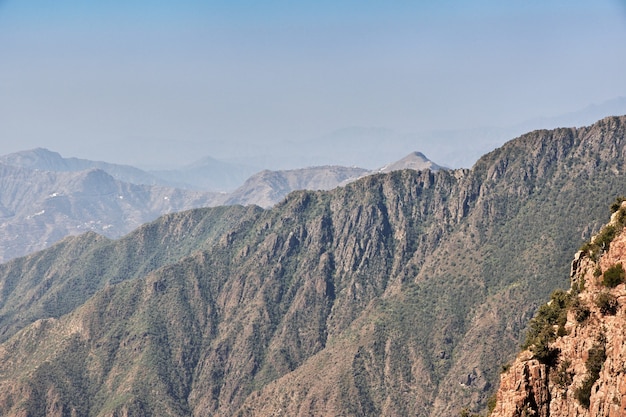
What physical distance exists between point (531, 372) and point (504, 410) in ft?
14.7

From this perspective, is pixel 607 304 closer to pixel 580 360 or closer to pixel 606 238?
pixel 580 360

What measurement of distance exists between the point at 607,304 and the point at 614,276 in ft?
11.6

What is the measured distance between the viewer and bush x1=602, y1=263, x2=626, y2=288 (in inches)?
2697

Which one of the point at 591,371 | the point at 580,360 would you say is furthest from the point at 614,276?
the point at 591,371

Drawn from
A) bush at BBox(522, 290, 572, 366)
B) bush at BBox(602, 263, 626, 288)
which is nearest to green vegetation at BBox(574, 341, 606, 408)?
bush at BBox(522, 290, 572, 366)

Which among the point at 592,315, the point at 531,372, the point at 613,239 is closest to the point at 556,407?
the point at 531,372

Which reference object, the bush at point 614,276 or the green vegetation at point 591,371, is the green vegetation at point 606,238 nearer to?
the bush at point 614,276

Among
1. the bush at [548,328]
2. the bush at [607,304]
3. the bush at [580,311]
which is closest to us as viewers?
the bush at [607,304]

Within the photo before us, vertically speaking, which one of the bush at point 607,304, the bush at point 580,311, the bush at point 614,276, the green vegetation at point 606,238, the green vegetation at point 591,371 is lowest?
the green vegetation at point 591,371

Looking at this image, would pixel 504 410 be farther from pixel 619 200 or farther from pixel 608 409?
pixel 619 200

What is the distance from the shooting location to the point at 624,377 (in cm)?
5897

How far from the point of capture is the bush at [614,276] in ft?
225

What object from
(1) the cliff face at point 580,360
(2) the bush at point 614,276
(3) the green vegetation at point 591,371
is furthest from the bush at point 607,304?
(3) the green vegetation at point 591,371

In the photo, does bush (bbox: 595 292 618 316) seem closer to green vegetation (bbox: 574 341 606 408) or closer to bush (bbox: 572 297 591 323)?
bush (bbox: 572 297 591 323)
